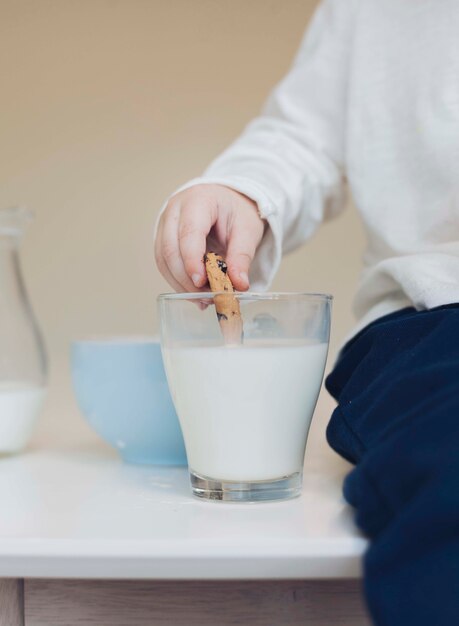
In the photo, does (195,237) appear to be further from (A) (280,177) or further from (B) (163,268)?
(A) (280,177)

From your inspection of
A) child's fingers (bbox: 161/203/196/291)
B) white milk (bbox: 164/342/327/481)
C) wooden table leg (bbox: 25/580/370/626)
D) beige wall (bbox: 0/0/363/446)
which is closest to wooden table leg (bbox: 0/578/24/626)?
wooden table leg (bbox: 25/580/370/626)

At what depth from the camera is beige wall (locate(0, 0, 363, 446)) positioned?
201 centimetres

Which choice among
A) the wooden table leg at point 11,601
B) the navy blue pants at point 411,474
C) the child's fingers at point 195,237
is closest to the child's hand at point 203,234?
the child's fingers at point 195,237

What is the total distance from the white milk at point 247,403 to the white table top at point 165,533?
3 cm

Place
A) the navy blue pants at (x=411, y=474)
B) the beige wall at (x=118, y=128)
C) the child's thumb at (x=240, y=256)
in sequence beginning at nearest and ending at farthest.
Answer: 1. the navy blue pants at (x=411, y=474)
2. the child's thumb at (x=240, y=256)
3. the beige wall at (x=118, y=128)

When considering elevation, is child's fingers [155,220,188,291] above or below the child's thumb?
below

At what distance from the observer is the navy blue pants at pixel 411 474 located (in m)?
0.33

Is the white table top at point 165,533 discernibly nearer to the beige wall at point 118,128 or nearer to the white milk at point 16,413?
the white milk at point 16,413

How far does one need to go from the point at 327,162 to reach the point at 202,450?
1.38 feet

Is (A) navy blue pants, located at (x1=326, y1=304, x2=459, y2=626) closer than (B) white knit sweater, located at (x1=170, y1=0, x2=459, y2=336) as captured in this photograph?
Yes

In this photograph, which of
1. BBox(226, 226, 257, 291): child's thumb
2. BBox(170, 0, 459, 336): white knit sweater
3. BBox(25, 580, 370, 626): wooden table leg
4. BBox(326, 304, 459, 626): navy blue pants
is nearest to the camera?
BBox(326, 304, 459, 626): navy blue pants

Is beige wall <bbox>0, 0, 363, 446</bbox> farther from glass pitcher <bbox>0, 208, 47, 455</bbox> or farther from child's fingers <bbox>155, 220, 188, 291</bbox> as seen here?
child's fingers <bbox>155, 220, 188, 291</bbox>

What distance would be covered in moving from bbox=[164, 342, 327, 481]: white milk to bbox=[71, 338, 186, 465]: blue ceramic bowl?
0.12 metres

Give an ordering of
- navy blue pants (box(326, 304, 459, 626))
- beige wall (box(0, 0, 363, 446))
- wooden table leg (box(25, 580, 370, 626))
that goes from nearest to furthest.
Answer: navy blue pants (box(326, 304, 459, 626))
wooden table leg (box(25, 580, 370, 626))
beige wall (box(0, 0, 363, 446))
